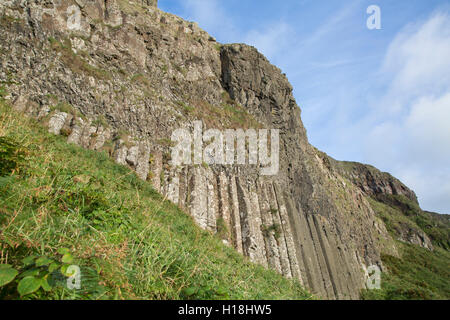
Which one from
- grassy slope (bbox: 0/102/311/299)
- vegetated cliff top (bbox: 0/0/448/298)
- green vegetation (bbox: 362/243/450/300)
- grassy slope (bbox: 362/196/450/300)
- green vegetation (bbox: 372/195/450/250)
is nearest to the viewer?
grassy slope (bbox: 0/102/311/299)

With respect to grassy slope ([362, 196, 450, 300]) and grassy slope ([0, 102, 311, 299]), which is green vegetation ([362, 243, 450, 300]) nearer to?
grassy slope ([362, 196, 450, 300])

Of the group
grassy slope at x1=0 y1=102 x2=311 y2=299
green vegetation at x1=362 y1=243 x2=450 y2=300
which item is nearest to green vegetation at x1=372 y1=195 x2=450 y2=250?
green vegetation at x1=362 y1=243 x2=450 y2=300

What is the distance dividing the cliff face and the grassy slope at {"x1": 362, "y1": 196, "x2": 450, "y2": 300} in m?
4.49

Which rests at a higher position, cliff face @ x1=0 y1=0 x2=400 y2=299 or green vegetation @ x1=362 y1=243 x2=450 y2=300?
cliff face @ x1=0 y1=0 x2=400 y2=299

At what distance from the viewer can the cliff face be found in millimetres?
13258

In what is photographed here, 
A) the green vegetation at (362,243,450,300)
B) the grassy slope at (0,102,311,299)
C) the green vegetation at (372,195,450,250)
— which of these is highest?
the green vegetation at (372,195,450,250)

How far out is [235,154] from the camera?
20.5m

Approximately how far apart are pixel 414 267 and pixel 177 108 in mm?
50727

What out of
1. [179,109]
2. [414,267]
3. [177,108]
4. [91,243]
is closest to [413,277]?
[414,267]

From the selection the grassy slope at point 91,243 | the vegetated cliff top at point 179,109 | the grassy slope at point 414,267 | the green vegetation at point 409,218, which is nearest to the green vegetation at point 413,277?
the grassy slope at point 414,267

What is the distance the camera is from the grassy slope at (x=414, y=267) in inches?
1136
